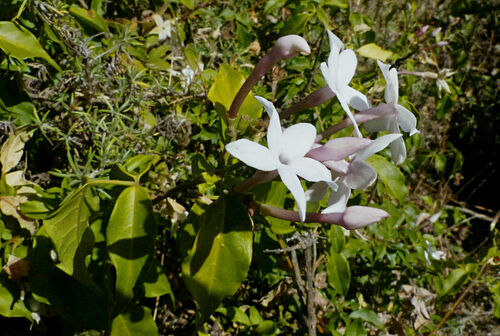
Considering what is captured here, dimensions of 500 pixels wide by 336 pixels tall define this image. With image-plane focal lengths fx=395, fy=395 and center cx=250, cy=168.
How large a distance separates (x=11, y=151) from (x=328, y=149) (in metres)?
0.79

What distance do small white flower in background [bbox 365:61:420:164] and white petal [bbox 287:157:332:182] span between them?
22 centimetres

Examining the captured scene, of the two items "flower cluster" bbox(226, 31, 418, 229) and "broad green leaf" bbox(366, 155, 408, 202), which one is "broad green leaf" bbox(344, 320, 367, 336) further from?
"flower cluster" bbox(226, 31, 418, 229)

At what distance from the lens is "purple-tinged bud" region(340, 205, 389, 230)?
634mm

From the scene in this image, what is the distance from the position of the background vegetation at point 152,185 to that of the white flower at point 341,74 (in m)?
0.16

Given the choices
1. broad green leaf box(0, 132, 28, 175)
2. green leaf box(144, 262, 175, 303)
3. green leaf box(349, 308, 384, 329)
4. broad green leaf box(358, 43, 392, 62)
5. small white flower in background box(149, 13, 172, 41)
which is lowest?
green leaf box(349, 308, 384, 329)

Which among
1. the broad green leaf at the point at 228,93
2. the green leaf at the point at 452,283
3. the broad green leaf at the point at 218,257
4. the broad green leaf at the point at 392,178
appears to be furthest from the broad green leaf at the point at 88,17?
the green leaf at the point at 452,283

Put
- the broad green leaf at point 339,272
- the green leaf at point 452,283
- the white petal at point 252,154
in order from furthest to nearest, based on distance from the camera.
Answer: the green leaf at point 452,283
the broad green leaf at point 339,272
the white petal at point 252,154

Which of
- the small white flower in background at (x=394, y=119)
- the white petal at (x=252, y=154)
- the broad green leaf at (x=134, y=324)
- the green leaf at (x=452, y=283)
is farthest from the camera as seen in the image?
the green leaf at (x=452, y=283)

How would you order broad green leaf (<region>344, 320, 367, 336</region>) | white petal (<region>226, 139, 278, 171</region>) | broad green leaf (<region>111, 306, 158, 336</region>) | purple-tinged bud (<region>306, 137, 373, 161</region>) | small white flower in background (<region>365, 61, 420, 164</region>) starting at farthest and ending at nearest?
broad green leaf (<region>344, 320, 367, 336</region>)
broad green leaf (<region>111, 306, 158, 336</region>)
small white flower in background (<region>365, 61, 420, 164</region>)
purple-tinged bud (<region>306, 137, 373, 161</region>)
white petal (<region>226, 139, 278, 171</region>)

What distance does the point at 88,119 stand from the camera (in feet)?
3.51

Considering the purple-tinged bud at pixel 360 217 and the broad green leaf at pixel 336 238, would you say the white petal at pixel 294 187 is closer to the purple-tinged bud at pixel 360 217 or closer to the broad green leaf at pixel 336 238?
the purple-tinged bud at pixel 360 217

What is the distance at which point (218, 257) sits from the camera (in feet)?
2.29

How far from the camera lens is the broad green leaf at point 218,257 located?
2.26 ft

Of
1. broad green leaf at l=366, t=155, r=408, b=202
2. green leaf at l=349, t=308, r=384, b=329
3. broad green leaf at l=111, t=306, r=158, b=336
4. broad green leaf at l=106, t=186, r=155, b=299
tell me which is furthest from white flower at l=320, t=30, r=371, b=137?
green leaf at l=349, t=308, r=384, b=329
